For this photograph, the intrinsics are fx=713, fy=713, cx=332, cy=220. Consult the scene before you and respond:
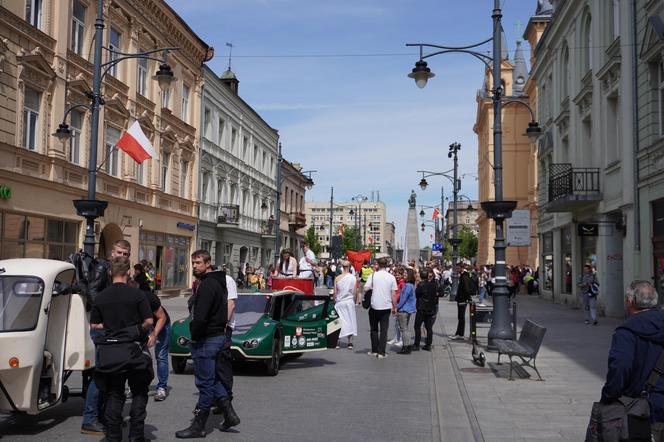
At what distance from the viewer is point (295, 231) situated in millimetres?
63938

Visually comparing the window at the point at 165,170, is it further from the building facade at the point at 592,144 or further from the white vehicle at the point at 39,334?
the white vehicle at the point at 39,334

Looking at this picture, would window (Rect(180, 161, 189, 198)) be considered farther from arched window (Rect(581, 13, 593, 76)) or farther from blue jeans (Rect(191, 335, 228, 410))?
blue jeans (Rect(191, 335, 228, 410))

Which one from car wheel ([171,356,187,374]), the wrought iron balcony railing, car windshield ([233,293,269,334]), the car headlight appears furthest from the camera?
the wrought iron balcony railing

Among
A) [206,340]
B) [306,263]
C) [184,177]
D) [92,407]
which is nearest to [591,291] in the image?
[306,263]

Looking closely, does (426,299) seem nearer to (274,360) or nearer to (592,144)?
(274,360)

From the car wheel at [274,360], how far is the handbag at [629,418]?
7031mm

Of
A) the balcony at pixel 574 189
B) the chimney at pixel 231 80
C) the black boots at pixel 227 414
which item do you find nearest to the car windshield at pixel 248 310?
the black boots at pixel 227 414

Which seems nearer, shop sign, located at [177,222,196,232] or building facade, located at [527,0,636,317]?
building facade, located at [527,0,636,317]

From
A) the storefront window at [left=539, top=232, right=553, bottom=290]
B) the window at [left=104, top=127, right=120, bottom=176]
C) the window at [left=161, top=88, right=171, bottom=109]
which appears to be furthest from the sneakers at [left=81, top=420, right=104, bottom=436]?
the storefront window at [left=539, top=232, right=553, bottom=290]

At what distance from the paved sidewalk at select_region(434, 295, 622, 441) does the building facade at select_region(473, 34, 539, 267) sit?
3294 centimetres

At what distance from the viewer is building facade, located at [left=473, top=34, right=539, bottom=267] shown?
170 ft

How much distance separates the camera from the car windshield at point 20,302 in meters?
6.70

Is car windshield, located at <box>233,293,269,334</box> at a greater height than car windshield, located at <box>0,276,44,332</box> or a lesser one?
lesser

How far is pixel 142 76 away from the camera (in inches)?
1154
